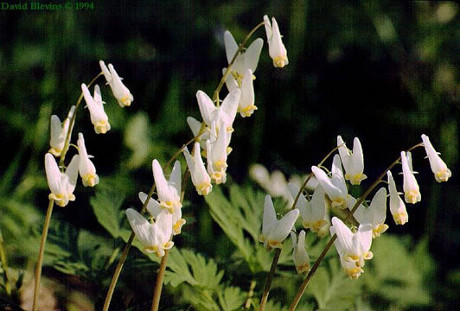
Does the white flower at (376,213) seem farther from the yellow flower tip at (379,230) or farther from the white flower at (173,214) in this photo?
the white flower at (173,214)

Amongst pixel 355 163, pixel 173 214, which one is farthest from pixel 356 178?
pixel 173 214

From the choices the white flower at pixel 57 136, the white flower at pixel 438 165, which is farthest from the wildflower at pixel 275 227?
the white flower at pixel 57 136

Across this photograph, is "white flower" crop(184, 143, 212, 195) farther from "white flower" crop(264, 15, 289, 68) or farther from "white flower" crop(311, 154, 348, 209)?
"white flower" crop(264, 15, 289, 68)

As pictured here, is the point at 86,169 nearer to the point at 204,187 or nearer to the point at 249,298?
the point at 204,187

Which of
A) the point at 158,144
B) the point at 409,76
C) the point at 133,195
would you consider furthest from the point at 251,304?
the point at 409,76

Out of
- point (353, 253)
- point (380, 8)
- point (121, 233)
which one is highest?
point (380, 8)

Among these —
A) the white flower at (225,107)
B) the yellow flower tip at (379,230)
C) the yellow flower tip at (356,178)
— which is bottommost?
the yellow flower tip at (379,230)

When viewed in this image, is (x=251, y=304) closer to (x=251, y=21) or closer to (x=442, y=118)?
(x=442, y=118)
